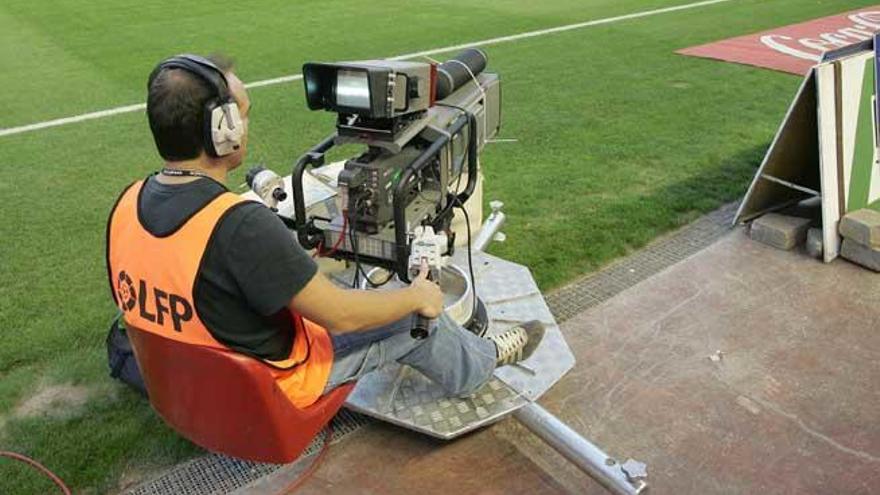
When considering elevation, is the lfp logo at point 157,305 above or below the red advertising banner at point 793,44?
above

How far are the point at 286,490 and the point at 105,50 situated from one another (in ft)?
28.9

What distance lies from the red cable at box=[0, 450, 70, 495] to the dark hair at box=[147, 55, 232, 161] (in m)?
1.56

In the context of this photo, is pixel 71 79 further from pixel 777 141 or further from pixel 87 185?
pixel 777 141

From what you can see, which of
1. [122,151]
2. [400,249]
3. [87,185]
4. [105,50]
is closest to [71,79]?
[105,50]

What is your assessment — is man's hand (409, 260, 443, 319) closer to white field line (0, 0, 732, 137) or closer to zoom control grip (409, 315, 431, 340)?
zoom control grip (409, 315, 431, 340)

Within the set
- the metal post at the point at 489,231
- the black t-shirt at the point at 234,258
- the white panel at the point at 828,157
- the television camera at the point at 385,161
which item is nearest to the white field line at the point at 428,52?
the metal post at the point at 489,231

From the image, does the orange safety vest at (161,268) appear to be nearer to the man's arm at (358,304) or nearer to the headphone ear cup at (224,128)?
the headphone ear cup at (224,128)

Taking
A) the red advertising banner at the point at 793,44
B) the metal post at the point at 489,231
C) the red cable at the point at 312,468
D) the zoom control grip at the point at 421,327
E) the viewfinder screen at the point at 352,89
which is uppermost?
the viewfinder screen at the point at 352,89

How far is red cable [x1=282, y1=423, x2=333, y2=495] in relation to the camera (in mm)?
2826

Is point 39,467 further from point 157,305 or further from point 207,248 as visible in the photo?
point 207,248

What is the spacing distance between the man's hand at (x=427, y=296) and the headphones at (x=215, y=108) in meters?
0.75

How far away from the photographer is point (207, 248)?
6.50 ft

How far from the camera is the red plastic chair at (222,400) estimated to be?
1916 millimetres

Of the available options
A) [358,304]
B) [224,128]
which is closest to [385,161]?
[358,304]
